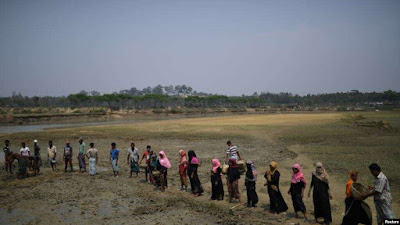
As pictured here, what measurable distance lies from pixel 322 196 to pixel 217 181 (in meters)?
Result: 3.56

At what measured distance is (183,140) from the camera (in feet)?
90.3

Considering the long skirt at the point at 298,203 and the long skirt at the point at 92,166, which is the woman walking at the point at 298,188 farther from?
the long skirt at the point at 92,166

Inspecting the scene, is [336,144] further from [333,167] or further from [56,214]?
[56,214]

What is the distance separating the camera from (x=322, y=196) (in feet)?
26.7

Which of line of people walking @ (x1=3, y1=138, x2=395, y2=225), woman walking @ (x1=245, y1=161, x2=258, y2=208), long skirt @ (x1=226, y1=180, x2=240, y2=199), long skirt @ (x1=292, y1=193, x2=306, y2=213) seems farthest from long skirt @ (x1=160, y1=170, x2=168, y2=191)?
long skirt @ (x1=292, y1=193, x2=306, y2=213)

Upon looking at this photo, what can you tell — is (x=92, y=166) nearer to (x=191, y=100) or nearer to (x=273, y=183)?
(x=273, y=183)

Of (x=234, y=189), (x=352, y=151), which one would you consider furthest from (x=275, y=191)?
(x=352, y=151)

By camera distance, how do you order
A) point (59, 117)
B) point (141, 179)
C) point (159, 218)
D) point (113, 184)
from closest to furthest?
point (159, 218) → point (113, 184) → point (141, 179) → point (59, 117)

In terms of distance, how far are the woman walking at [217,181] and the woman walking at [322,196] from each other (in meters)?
3.29

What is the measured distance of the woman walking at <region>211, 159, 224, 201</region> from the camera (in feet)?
34.2

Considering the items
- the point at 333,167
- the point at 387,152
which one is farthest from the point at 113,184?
the point at 387,152

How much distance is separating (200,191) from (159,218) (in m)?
2.52

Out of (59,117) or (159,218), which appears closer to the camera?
(159,218)

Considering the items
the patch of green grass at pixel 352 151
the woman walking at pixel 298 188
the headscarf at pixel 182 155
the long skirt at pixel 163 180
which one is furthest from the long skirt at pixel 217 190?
the patch of green grass at pixel 352 151
